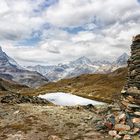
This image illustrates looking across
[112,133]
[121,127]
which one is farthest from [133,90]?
[112,133]

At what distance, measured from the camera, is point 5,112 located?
45.8 m

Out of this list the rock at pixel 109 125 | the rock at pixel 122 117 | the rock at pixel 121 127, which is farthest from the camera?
Answer: the rock at pixel 109 125

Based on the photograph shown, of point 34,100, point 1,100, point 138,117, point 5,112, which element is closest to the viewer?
point 138,117

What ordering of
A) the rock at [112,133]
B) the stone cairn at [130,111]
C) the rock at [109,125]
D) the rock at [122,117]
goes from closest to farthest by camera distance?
1. the stone cairn at [130,111]
2. the rock at [112,133]
3. the rock at [122,117]
4. the rock at [109,125]

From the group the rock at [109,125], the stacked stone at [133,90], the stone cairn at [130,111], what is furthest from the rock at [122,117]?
the rock at [109,125]

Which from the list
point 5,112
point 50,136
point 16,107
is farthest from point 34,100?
point 50,136

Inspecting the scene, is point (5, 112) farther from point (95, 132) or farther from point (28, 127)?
point (95, 132)

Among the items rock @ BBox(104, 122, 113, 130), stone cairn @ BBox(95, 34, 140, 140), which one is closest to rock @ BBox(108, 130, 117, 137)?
stone cairn @ BBox(95, 34, 140, 140)

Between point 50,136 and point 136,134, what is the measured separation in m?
9.31

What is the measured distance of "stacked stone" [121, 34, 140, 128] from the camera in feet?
113

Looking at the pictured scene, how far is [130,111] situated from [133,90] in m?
2.53

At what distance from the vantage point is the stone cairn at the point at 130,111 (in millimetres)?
32688

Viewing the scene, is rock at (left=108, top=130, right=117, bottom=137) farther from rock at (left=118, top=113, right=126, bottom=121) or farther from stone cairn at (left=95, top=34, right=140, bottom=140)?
rock at (left=118, top=113, right=126, bottom=121)

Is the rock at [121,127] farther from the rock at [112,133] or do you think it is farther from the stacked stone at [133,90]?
the stacked stone at [133,90]
